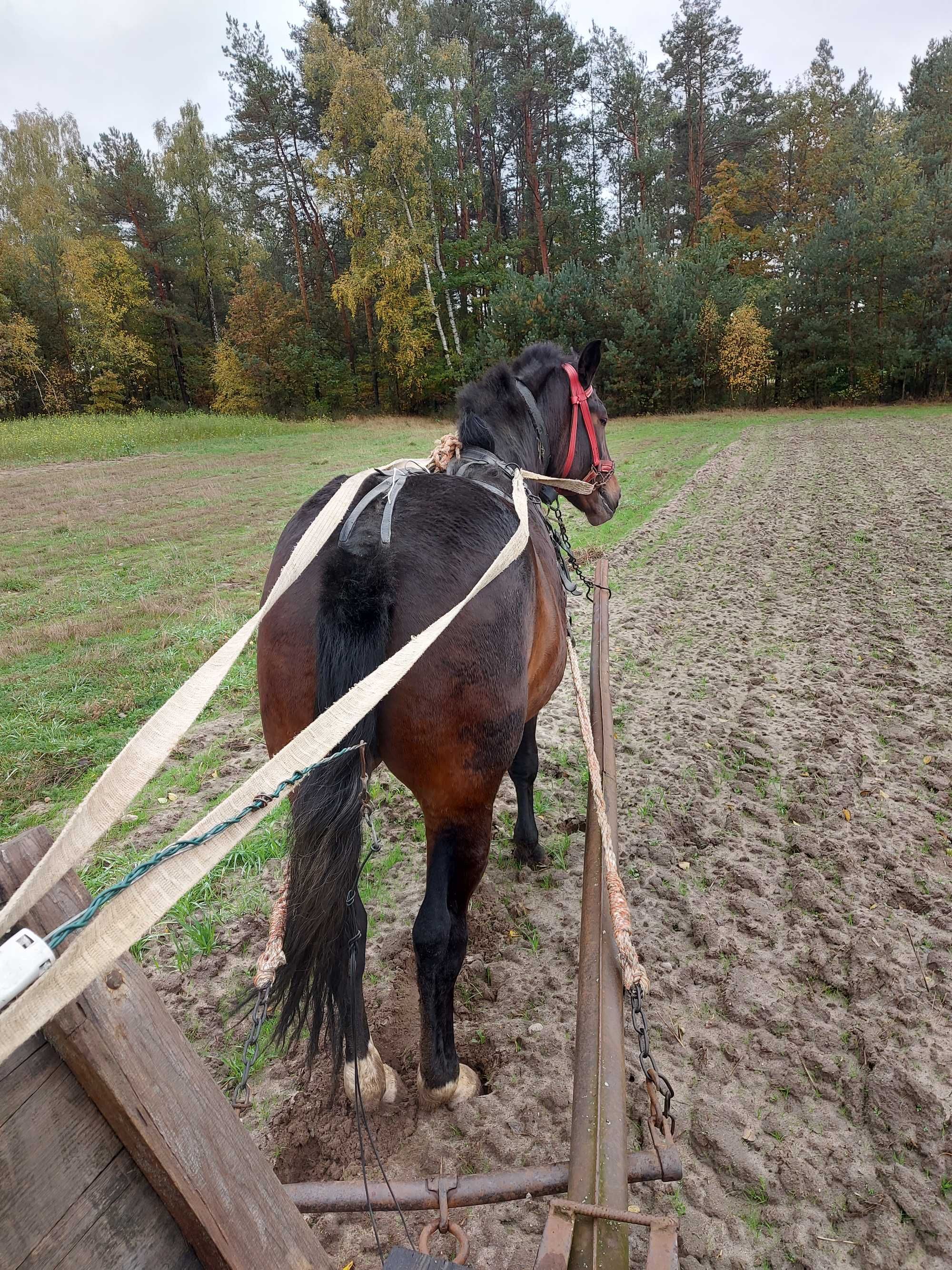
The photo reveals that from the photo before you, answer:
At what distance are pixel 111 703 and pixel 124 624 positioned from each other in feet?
6.19

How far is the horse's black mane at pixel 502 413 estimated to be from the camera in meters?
3.04

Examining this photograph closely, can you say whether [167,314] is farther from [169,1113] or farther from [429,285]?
[169,1113]

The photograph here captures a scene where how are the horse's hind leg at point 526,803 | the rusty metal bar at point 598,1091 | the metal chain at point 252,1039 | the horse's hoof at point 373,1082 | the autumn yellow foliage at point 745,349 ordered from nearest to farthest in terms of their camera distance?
1. the rusty metal bar at point 598,1091
2. the metal chain at point 252,1039
3. the horse's hoof at point 373,1082
4. the horse's hind leg at point 526,803
5. the autumn yellow foliage at point 745,349

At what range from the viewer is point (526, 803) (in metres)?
3.27

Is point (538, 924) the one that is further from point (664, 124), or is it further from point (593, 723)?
point (664, 124)

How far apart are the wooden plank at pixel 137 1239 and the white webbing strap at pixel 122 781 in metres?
0.35

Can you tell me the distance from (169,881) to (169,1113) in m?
0.27

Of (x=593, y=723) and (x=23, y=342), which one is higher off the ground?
(x=23, y=342)

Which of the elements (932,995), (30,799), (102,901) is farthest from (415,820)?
(102,901)

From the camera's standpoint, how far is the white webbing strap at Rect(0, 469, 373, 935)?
0.81 m

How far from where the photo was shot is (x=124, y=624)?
6250 mm

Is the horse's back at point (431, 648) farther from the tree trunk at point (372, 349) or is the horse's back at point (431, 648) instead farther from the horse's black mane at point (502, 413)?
the tree trunk at point (372, 349)

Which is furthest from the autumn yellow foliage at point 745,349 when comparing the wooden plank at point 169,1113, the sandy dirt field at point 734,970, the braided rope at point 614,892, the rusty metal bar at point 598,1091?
the wooden plank at point 169,1113

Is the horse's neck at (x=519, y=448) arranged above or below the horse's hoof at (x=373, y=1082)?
above
